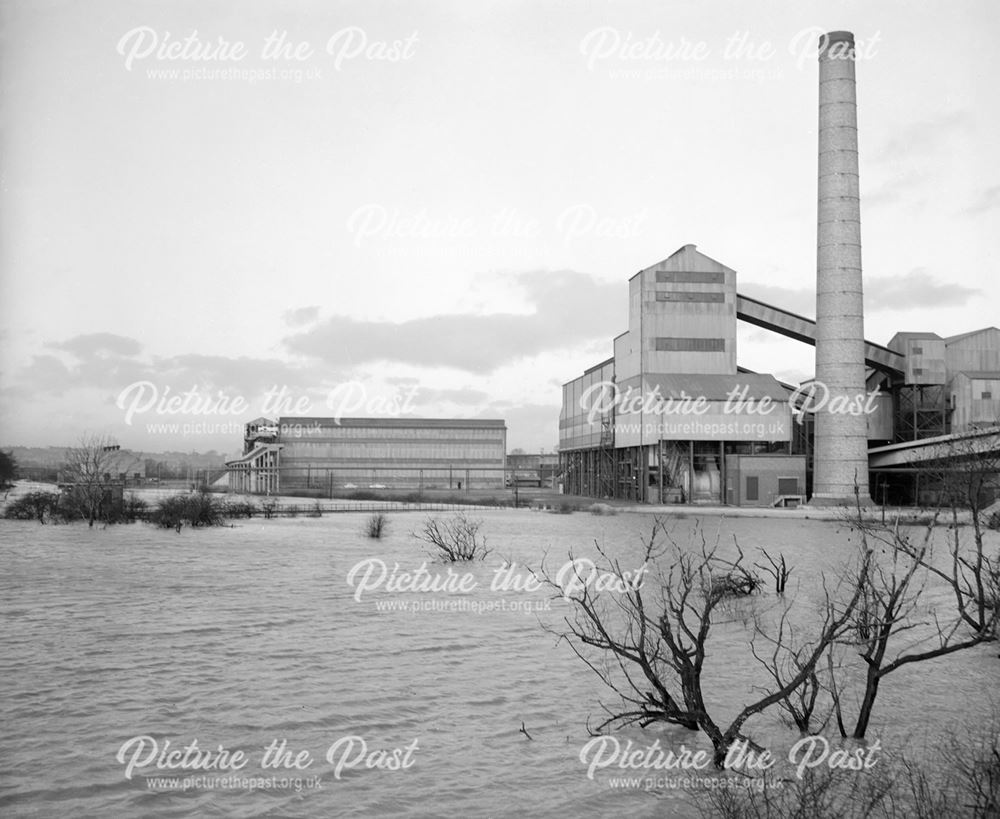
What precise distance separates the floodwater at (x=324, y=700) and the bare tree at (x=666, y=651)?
0.45 metres

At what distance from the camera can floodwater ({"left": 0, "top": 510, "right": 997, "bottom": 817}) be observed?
31.3 ft

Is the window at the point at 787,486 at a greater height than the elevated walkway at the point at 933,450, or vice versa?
the elevated walkway at the point at 933,450

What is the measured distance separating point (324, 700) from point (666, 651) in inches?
228

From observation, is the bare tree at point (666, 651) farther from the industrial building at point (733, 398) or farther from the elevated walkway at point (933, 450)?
the industrial building at point (733, 398)

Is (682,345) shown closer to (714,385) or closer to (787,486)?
(714,385)

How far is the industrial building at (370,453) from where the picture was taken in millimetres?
98000

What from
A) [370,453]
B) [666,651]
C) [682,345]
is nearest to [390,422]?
[370,453]

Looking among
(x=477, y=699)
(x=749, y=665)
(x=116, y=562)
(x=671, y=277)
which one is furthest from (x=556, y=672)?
(x=671, y=277)

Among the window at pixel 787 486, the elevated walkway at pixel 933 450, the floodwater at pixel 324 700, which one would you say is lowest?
the floodwater at pixel 324 700

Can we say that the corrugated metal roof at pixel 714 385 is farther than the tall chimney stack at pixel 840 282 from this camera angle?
Yes

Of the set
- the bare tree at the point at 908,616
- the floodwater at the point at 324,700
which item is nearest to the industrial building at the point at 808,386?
the bare tree at the point at 908,616

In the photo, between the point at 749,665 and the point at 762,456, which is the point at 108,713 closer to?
the point at 749,665

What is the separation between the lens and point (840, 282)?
2219 inches

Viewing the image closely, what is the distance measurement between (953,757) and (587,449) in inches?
2643
